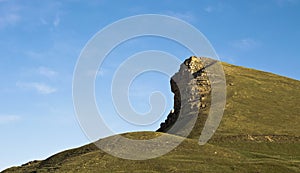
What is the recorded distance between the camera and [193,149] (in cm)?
10581

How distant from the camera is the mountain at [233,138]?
93.1m

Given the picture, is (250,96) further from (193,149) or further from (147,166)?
(147,166)

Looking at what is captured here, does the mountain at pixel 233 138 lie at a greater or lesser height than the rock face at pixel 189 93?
lesser

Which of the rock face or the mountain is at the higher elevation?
the rock face

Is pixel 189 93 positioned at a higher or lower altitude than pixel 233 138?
higher

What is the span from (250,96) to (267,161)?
7476 cm

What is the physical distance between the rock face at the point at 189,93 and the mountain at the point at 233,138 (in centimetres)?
41

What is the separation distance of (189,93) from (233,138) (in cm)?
4985

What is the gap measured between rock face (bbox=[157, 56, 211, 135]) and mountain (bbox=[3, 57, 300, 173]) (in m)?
0.41

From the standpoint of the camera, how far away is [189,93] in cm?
17662

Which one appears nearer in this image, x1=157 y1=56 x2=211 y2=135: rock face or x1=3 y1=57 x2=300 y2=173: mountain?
x1=3 y1=57 x2=300 y2=173: mountain

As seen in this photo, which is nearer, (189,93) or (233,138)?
(233,138)

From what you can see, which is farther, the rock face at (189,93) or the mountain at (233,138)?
the rock face at (189,93)

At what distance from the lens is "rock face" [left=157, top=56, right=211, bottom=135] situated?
160m
